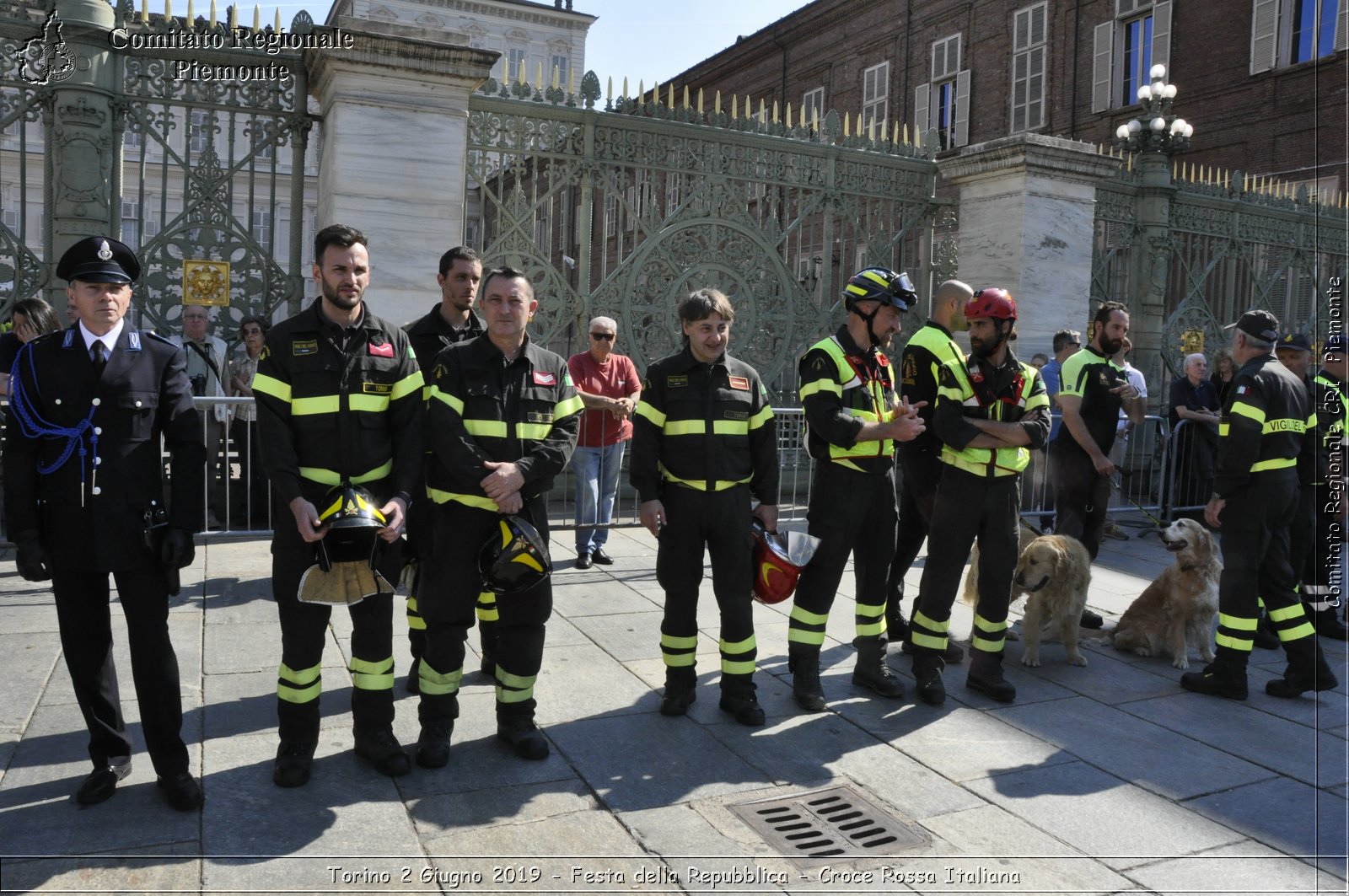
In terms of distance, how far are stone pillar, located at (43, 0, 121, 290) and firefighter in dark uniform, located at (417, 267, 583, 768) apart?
5861 mm

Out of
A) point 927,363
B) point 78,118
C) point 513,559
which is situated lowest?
point 513,559

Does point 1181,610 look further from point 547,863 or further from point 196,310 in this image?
point 196,310

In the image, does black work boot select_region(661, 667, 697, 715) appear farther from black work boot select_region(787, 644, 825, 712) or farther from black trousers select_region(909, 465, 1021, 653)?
black trousers select_region(909, 465, 1021, 653)

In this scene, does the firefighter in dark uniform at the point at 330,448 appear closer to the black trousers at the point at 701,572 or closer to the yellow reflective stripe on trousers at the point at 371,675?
the yellow reflective stripe on trousers at the point at 371,675

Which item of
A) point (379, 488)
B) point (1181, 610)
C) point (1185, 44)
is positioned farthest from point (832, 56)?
point (379, 488)

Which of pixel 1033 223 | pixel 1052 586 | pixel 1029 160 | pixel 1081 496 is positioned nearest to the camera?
pixel 1052 586

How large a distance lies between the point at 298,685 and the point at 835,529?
104 inches

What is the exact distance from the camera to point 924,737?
5.01m

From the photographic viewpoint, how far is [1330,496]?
655 centimetres

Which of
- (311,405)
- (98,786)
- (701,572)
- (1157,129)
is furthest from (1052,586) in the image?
(1157,129)

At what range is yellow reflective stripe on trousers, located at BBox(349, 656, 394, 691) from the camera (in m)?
4.42

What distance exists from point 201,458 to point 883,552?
3.31 metres

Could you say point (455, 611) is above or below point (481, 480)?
below

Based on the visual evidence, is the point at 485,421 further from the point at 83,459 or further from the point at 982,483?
the point at 982,483
